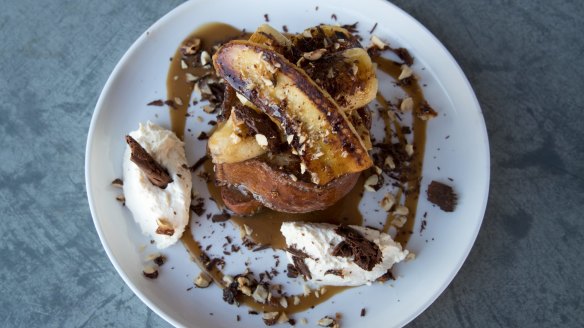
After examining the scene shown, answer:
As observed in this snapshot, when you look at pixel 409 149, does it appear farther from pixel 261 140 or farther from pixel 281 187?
pixel 261 140

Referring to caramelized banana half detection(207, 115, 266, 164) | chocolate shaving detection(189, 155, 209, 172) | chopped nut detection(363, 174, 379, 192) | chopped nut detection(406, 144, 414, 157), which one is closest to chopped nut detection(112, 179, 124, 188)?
chocolate shaving detection(189, 155, 209, 172)

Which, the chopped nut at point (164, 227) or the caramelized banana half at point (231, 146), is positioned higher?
the caramelized banana half at point (231, 146)

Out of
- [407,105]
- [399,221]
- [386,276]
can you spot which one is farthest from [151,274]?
[407,105]

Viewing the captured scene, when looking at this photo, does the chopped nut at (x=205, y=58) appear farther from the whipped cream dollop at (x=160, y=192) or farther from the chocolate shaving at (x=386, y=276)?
the chocolate shaving at (x=386, y=276)

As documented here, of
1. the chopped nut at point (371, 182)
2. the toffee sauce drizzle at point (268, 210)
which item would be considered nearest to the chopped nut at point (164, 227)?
the toffee sauce drizzle at point (268, 210)

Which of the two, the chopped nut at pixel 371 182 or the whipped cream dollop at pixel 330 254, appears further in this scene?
the chopped nut at pixel 371 182

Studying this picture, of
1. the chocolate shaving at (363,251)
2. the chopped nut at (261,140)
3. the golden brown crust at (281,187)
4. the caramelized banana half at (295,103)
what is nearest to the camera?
the caramelized banana half at (295,103)

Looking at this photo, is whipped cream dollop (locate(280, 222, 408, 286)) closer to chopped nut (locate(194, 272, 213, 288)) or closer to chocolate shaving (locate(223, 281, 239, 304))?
chocolate shaving (locate(223, 281, 239, 304))

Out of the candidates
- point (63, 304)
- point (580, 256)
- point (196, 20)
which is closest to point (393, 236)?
point (580, 256)
